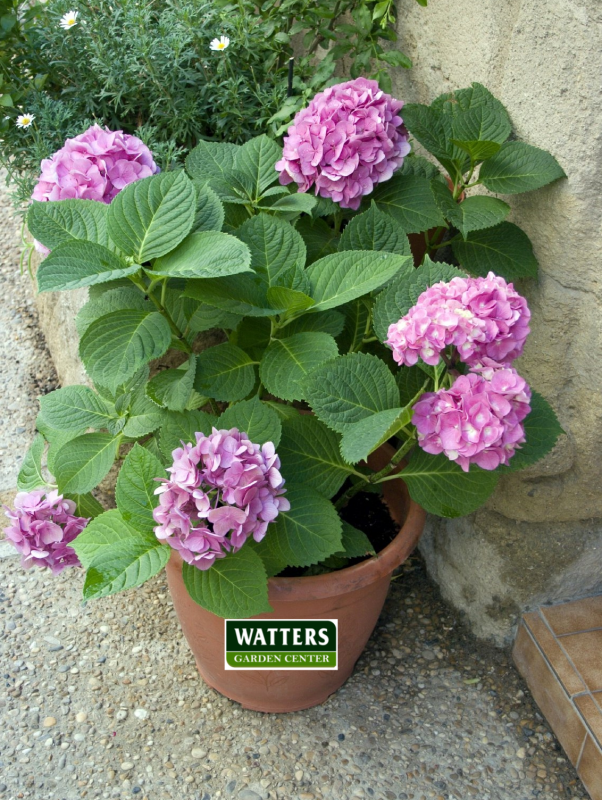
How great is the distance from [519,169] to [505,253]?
0.53ft

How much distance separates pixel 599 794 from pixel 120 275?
1357 millimetres

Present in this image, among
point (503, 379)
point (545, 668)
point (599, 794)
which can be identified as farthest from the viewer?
point (545, 668)

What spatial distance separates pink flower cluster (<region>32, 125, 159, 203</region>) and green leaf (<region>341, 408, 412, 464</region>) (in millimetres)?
649

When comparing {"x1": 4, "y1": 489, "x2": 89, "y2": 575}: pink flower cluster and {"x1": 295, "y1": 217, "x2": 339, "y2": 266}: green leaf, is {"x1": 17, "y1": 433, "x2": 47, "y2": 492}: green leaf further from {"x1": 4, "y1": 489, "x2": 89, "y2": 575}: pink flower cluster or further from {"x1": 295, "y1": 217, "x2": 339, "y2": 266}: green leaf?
{"x1": 295, "y1": 217, "x2": 339, "y2": 266}: green leaf

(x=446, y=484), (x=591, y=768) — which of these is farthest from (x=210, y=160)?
(x=591, y=768)

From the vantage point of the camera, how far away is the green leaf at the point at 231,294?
135cm

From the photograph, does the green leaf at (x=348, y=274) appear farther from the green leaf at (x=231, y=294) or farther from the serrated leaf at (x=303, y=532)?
the serrated leaf at (x=303, y=532)

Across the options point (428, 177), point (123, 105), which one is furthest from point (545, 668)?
point (123, 105)

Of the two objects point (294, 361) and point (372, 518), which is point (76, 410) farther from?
point (372, 518)

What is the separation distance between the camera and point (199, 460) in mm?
1159

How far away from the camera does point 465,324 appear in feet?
3.51

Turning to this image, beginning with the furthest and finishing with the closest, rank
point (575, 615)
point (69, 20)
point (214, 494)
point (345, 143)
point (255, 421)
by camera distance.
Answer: point (69, 20) → point (575, 615) → point (345, 143) → point (255, 421) → point (214, 494)

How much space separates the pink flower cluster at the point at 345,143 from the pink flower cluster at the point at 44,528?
810 millimetres

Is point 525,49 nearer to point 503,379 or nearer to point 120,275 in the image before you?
point 503,379
